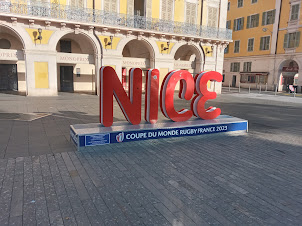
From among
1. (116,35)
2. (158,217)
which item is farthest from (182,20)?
(158,217)

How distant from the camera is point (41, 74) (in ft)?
59.8

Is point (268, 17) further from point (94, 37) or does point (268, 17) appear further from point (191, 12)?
point (94, 37)

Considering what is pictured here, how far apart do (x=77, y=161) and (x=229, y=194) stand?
10.9 feet

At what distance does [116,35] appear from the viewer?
20125 millimetres

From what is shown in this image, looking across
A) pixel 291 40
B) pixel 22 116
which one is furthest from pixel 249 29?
pixel 22 116

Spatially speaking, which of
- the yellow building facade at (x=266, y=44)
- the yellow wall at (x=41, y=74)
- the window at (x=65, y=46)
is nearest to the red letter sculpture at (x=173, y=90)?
the yellow wall at (x=41, y=74)

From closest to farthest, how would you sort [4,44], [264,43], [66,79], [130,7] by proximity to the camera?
[4,44], [130,7], [66,79], [264,43]

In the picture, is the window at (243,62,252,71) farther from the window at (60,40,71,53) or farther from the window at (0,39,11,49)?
the window at (0,39,11,49)

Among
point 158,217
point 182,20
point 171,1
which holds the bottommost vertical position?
point 158,217

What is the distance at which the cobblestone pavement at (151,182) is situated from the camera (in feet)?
11.4

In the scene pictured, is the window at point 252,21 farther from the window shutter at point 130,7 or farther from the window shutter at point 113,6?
the window shutter at point 113,6

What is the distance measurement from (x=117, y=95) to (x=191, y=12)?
1946cm

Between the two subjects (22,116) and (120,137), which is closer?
(120,137)

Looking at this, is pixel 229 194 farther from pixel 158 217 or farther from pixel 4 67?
pixel 4 67
